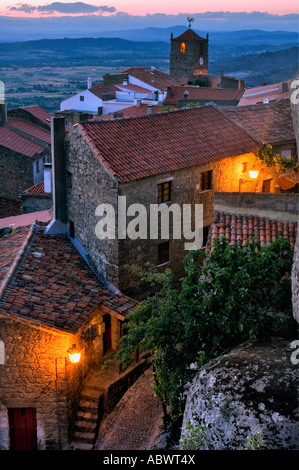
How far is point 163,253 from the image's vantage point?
22.4 meters

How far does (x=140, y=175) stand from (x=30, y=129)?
29.4 metres

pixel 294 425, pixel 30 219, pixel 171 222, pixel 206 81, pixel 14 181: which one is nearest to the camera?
pixel 294 425

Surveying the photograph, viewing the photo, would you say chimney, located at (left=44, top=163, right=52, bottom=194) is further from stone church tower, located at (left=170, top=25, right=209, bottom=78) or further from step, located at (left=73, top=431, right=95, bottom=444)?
stone church tower, located at (left=170, top=25, right=209, bottom=78)

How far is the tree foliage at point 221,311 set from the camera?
1279 centimetres

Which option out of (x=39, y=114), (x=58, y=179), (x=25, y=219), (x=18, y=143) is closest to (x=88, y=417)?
(x=58, y=179)

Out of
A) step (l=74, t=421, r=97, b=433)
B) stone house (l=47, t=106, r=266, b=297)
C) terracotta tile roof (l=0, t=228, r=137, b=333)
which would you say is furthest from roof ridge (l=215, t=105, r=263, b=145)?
step (l=74, t=421, r=97, b=433)

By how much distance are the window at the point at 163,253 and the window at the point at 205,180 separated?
111 inches

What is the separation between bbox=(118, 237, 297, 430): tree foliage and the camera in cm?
1279

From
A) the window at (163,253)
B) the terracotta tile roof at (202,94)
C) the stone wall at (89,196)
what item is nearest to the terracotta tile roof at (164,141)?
the stone wall at (89,196)

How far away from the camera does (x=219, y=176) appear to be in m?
23.8

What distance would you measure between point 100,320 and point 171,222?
5038 millimetres

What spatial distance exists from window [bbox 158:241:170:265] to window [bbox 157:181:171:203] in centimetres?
180
